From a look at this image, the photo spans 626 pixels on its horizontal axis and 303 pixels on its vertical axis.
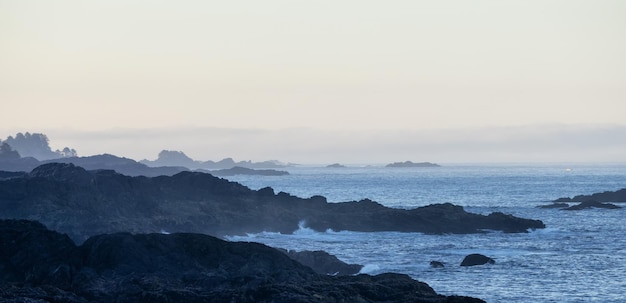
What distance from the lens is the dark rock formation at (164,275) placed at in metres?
38.5

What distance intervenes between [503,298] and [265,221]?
48487 millimetres

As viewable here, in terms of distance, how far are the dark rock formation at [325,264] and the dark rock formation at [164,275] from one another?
17.3 m

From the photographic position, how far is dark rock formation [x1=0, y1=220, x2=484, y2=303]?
38.5 metres

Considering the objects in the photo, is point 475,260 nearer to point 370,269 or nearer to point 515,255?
point 370,269

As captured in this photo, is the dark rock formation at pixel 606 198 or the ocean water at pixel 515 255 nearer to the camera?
the ocean water at pixel 515 255

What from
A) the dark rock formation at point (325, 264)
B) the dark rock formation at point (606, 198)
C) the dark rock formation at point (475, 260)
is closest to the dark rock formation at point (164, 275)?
the dark rock formation at point (325, 264)

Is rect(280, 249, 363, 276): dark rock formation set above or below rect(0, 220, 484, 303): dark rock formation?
below

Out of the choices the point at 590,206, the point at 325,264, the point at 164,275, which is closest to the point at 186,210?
the point at 325,264

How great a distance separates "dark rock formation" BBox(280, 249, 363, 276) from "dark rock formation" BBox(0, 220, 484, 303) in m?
17.3

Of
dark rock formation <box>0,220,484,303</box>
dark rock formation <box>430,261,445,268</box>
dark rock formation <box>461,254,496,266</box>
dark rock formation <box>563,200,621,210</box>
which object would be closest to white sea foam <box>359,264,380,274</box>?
dark rock formation <box>430,261,445,268</box>

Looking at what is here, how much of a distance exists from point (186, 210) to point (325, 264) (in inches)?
1286

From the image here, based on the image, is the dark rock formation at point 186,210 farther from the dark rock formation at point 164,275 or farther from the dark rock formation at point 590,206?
the dark rock formation at point 164,275

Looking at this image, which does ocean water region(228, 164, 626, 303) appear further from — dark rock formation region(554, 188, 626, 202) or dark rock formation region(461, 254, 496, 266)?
dark rock formation region(554, 188, 626, 202)

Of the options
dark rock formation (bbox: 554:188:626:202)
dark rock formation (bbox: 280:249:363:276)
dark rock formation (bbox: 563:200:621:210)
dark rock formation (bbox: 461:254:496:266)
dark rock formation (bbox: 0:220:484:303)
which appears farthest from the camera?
dark rock formation (bbox: 554:188:626:202)
